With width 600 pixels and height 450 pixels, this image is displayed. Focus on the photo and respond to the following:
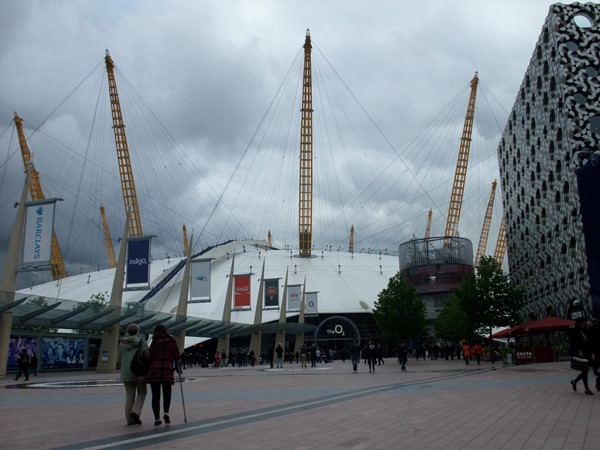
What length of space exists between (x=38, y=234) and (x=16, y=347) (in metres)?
6.42

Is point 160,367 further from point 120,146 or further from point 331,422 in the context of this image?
point 120,146

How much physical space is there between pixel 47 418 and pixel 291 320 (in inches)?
2869

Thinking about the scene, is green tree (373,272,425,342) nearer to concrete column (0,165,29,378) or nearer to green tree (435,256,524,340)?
green tree (435,256,524,340)

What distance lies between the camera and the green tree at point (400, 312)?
60.6 meters

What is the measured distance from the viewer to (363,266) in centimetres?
9319

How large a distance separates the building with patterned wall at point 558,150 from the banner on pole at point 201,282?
88.1 ft

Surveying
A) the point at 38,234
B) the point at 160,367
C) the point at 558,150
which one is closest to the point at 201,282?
the point at 38,234

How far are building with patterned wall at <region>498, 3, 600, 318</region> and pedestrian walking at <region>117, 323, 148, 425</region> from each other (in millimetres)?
29721

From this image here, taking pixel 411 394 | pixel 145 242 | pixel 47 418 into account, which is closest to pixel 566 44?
pixel 145 242

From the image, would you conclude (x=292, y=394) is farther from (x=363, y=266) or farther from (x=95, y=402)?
(x=363, y=266)

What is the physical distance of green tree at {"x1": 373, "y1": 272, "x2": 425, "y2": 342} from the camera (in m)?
60.6

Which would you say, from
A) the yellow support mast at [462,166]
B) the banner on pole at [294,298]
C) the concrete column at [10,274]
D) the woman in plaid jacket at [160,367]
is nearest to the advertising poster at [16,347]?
the concrete column at [10,274]

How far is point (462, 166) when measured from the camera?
356 ft


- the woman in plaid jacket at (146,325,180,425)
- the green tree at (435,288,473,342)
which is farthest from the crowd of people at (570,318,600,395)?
the green tree at (435,288,473,342)
